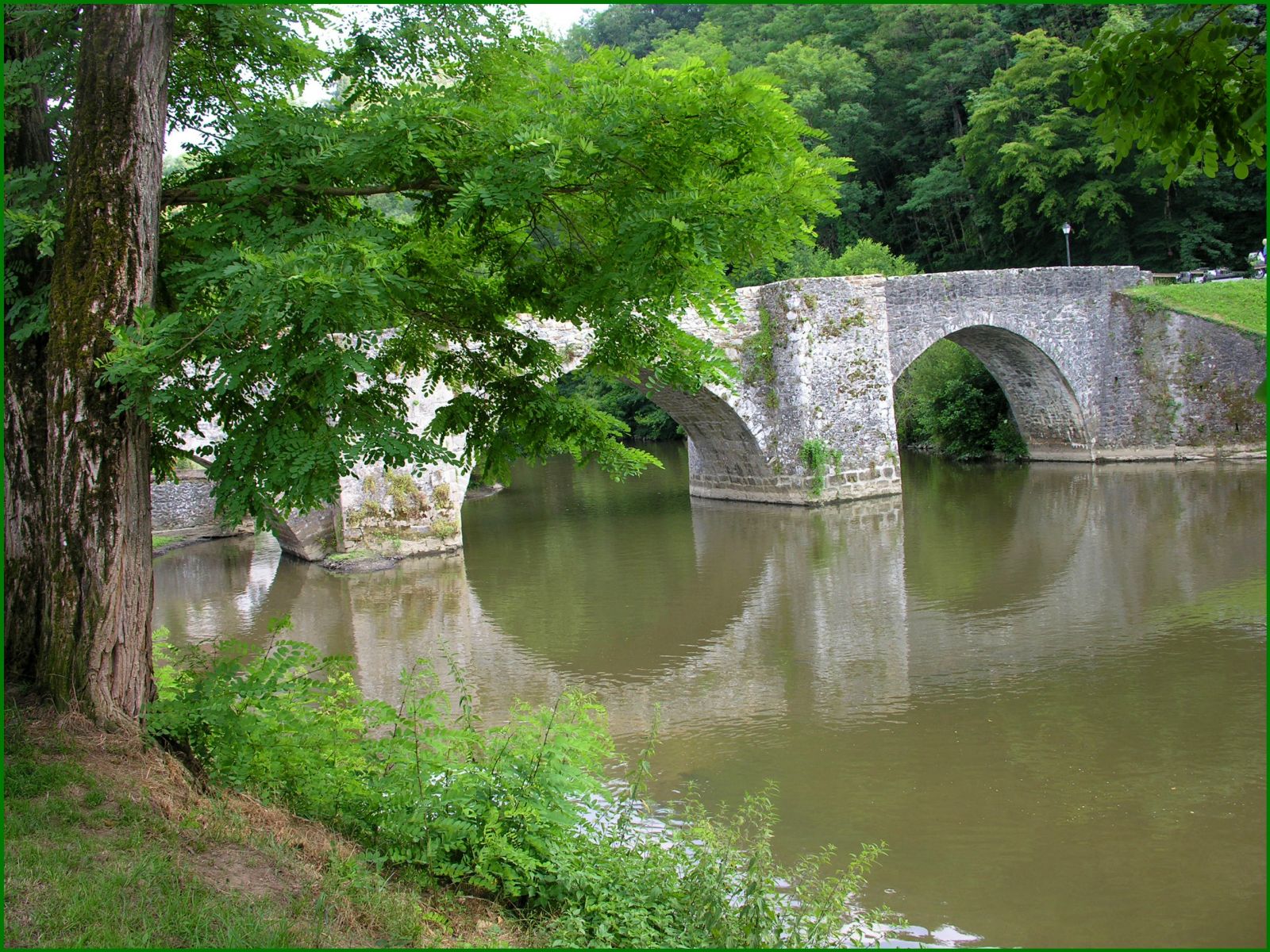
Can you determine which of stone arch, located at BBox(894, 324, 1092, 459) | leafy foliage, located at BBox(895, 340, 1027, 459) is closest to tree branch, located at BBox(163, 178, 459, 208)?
stone arch, located at BBox(894, 324, 1092, 459)

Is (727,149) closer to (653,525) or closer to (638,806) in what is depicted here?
(638,806)

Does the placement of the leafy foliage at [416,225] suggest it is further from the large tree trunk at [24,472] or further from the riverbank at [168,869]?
the riverbank at [168,869]

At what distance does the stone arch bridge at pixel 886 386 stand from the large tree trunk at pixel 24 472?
28.6 feet

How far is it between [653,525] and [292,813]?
461 inches

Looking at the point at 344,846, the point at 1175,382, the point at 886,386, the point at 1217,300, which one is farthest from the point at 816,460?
the point at 344,846

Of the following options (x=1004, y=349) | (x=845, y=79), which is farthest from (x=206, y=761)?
(x=845, y=79)

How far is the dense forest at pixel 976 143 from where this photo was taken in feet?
78.3

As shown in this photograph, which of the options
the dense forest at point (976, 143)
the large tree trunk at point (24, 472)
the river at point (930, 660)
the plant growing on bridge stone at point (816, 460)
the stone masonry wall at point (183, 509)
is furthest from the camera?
the dense forest at point (976, 143)

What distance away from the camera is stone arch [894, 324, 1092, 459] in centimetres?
1922

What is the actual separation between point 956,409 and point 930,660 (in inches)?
583

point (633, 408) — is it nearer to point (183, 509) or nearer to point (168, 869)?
point (183, 509)

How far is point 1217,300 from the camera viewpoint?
1833cm

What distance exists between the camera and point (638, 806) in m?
5.52

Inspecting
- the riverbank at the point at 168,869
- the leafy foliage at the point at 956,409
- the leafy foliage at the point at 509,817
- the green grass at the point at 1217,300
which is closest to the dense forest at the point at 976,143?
the green grass at the point at 1217,300
